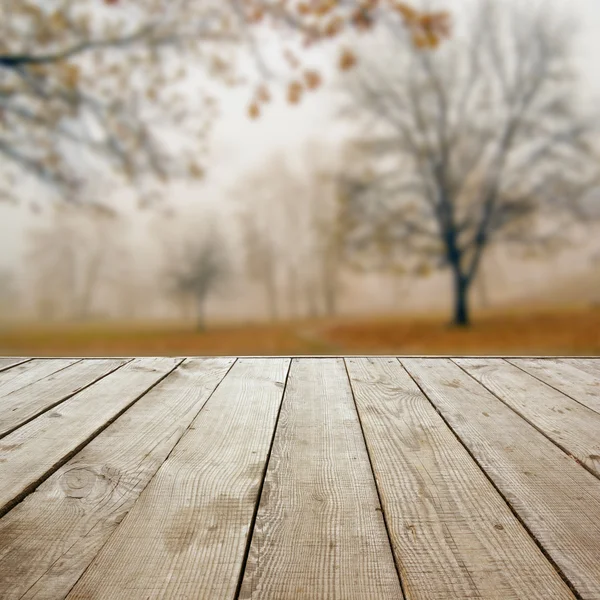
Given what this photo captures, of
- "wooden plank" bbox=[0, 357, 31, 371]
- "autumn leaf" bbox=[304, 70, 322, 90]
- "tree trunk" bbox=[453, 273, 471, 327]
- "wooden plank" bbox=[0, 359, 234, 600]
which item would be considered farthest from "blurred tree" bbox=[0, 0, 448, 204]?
"wooden plank" bbox=[0, 359, 234, 600]

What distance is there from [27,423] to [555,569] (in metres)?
1.12

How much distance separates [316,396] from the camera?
52.9 inches

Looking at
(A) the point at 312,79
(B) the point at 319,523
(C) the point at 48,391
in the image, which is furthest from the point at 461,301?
(B) the point at 319,523

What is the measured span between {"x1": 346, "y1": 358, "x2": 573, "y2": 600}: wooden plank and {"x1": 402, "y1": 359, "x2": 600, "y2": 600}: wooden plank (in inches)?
1.0

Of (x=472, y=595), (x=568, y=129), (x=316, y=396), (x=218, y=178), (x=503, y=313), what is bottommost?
(x=472, y=595)

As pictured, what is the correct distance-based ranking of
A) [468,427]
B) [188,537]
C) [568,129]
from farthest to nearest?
[568,129]
[468,427]
[188,537]

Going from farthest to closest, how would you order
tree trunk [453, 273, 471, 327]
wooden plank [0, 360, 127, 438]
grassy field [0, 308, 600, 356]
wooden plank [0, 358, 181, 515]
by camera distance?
tree trunk [453, 273, 471, 327]
grassy field [0, 308, 600, 356]
wooden plank [0, 360, 127, 438]
wooden plank [0, 358, 181, 515]

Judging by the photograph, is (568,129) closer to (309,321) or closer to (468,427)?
(309,321)

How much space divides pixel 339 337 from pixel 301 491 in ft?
14.9

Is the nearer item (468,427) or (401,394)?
(468,427)

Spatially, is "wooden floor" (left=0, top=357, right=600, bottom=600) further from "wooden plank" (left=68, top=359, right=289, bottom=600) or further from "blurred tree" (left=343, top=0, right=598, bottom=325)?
"blurred tree" (left=343, top=0, right=598, bottom=325)

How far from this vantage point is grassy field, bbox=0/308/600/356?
465 cm

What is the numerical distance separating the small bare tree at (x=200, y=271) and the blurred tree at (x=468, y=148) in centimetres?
172

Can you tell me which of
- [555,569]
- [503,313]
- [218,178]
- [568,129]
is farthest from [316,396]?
[568,129]
